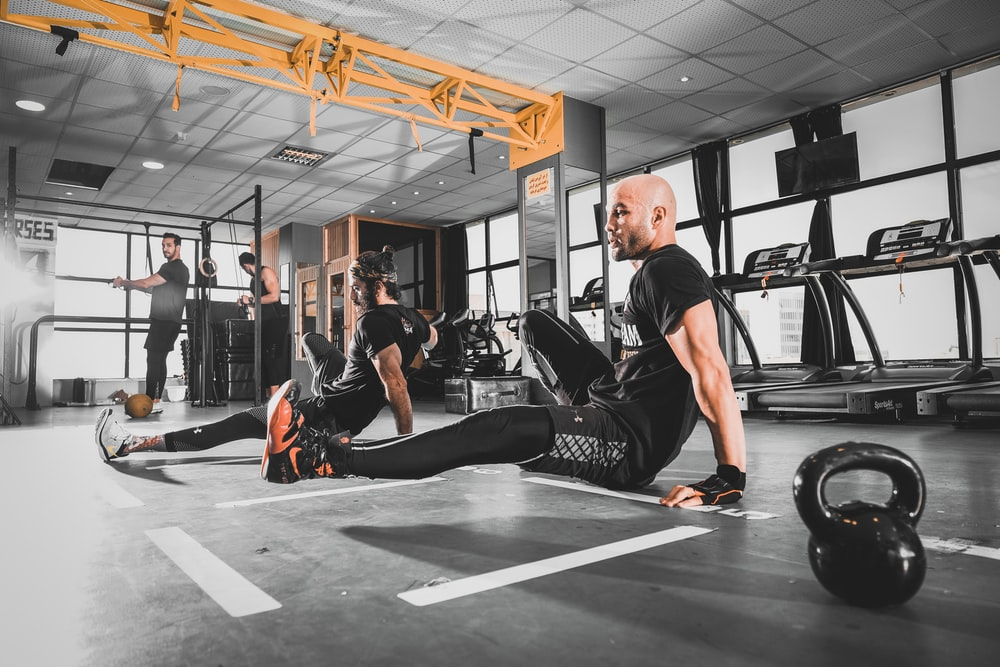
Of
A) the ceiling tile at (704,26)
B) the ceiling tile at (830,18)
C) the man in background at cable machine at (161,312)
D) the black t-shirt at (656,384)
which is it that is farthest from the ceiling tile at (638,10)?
the man in background at cable machine at (161,312)

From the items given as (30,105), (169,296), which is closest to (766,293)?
(169,296)

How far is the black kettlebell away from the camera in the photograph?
1057 mm

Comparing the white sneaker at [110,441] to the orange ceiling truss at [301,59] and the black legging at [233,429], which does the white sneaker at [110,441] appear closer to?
the black legging at [233,429]

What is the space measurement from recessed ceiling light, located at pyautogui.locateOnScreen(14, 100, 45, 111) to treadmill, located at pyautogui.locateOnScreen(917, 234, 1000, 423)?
8402mm

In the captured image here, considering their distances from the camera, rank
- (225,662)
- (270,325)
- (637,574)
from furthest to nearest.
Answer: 1. (270,325)
2. (637,574)
3. (225,662)

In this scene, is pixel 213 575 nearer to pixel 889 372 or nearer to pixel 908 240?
pixel 908 240

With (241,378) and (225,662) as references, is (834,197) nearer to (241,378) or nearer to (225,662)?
(225,662)

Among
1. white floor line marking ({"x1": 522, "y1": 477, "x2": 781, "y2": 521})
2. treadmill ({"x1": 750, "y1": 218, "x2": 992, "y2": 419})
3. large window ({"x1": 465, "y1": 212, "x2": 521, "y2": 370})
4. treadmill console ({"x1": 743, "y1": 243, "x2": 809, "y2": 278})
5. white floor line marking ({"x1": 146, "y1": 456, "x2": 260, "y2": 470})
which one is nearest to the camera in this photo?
white floor line marking ({"x1": 522, "y1": 477, "x2": 781, "y2": 521})

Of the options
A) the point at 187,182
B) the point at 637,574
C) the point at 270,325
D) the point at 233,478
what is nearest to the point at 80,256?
the point at 187,182

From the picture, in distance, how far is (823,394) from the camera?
4.66 metres

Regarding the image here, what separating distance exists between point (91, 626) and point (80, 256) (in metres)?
12.2

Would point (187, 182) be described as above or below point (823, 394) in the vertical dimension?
above

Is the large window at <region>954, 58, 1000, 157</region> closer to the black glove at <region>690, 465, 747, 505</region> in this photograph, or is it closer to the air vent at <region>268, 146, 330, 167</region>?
the black glove at <region>690, 465, 747, 505</region>

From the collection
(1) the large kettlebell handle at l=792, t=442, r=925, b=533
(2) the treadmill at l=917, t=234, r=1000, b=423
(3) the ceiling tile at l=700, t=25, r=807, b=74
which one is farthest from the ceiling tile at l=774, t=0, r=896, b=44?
(1) the large kettlebell handle at l=792, t=442, r=925, b=533
